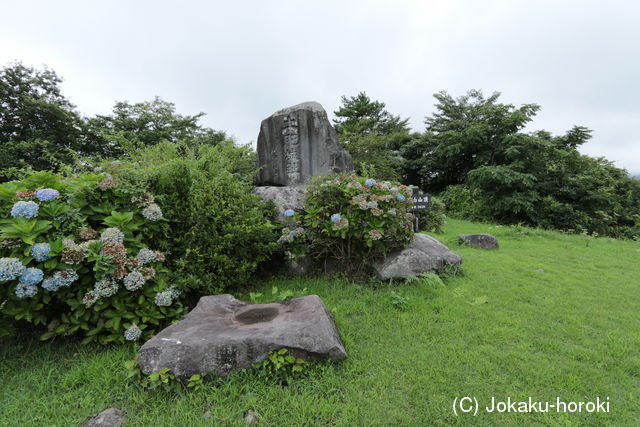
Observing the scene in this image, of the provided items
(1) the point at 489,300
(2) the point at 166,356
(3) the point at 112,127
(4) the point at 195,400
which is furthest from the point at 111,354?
(3) the point at 112,127

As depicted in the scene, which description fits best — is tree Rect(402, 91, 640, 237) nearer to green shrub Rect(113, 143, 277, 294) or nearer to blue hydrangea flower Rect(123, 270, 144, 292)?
green shrub Rect(113, 143, 277, 294)

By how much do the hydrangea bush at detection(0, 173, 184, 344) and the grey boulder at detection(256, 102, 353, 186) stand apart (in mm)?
2890

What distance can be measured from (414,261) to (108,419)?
11.0 feet

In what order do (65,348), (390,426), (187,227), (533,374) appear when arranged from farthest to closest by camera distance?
1. (187,227)
2. (65,348)
3. (533,374)
4. (390,426)

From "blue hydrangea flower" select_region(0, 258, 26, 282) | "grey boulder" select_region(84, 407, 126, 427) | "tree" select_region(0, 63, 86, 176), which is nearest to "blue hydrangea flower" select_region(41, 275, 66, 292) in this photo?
"blue hydrangea flower" select_region(0, 258, 26, 282)

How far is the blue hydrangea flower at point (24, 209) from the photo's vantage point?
2.11m

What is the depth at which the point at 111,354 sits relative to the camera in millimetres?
2271

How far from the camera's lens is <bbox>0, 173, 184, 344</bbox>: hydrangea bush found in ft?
6.91

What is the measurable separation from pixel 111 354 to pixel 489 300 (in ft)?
12.7

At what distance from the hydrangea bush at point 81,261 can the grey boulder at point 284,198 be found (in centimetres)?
186

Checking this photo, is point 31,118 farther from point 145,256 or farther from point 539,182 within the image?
point 539,182

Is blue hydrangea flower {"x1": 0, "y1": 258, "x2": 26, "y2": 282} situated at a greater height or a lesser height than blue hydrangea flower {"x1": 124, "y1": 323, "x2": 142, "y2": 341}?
greater

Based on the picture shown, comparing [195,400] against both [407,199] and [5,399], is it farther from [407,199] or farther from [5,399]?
[407,199]

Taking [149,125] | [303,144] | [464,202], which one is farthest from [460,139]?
[149,125]
